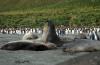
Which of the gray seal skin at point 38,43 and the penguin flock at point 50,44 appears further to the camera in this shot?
the gray seal skin at point 38,43

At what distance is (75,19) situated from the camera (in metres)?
95.6

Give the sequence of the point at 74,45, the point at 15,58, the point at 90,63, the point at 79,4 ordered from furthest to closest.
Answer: the point at 79,4 < the point at 74,45 < the point at 15,58 < the point at 90,63

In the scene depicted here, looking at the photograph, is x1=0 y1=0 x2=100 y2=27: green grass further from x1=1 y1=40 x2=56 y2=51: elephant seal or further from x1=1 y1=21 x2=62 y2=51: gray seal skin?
x1=1 y1=40 x2=56 y2=51: elephant seal

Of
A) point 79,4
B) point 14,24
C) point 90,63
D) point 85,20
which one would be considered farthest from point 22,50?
point 79,4

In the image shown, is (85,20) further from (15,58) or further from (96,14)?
(15,58)

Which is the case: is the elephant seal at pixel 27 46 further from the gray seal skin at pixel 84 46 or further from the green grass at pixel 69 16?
the green grass at pixel 69 16

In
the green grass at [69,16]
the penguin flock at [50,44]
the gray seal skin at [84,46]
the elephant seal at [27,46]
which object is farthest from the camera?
the green grass at [69,16]

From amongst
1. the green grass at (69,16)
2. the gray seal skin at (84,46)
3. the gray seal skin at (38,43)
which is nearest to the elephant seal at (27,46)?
the gray seal skin at (38,43)

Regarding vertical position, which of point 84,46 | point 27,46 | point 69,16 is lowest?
point 69,16

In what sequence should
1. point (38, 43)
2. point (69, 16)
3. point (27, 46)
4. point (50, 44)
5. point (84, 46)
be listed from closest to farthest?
1. point (84, 46)
2. point (38, 43)
3. point (27, 46)
4. point (50, 44)
5. point (69, 16)

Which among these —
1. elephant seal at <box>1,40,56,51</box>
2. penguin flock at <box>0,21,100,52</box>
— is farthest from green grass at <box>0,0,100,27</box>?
elephant seal at <box>1,40,56,51</box>

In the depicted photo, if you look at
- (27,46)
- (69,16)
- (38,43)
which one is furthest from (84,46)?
(69,16)

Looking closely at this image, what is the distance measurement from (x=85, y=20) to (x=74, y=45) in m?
70.2

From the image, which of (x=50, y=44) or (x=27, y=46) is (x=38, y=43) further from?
(x=50, y=44)
